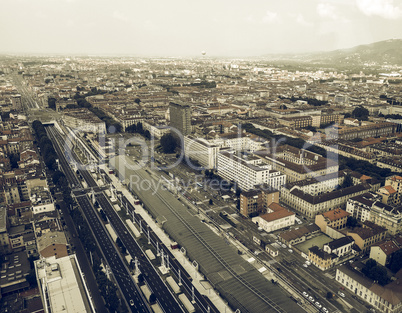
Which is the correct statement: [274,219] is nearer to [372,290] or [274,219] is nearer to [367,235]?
[367,235]

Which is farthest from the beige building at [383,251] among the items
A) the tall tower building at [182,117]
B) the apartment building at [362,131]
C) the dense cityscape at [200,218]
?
the tall tower building at [182,117]

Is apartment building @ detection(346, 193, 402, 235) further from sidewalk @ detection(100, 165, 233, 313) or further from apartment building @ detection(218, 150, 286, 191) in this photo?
sidewalk @ detection(100, 165, 233, 313)

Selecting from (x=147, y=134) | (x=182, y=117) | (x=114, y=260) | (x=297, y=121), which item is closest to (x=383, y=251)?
(x=114, y=260)

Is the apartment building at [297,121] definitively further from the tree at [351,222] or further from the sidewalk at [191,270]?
the sidewalk at [191,270]

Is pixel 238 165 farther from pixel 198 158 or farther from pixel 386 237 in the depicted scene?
pixel 386 237

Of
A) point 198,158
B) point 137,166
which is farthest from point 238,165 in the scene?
point 137,166

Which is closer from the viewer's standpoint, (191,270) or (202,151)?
(191,270)
